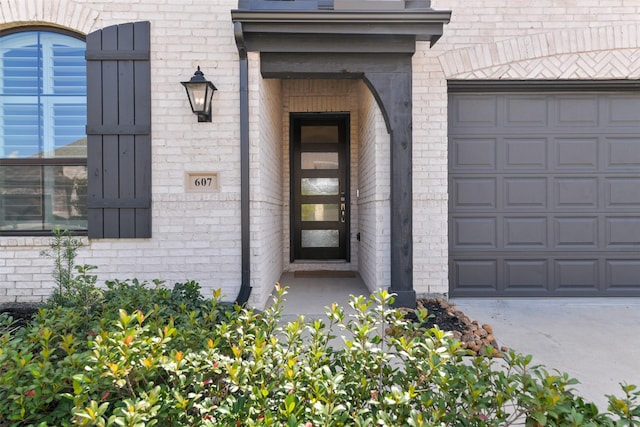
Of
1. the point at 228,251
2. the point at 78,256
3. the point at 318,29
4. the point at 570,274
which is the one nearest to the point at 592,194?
the point at 570,274

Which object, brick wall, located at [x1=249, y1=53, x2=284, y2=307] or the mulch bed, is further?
brick wall, located at [x1=249, y1=53, x2=284, y2=307]

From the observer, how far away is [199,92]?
3.79 meters

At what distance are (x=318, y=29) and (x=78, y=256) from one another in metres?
3.53

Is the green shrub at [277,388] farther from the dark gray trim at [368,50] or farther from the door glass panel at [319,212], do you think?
the door glass panel at [319,212]

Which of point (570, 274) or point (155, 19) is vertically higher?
point (155, 19)

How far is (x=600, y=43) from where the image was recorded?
4.25 meters

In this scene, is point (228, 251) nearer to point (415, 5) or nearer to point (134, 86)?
point (134, 86)

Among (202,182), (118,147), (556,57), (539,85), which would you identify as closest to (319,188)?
(202,182)

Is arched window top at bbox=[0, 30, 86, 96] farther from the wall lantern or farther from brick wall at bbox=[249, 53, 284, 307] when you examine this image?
brick wall at bbox=[249, 53, 284, 307]

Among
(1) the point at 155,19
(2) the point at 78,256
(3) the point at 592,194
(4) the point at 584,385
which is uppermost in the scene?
(1) the point at 155,19

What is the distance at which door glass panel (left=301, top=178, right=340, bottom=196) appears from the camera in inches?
248

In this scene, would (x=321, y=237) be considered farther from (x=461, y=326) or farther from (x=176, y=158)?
(x=461, y=326)

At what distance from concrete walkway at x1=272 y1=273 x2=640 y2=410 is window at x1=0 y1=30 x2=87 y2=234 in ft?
9.80

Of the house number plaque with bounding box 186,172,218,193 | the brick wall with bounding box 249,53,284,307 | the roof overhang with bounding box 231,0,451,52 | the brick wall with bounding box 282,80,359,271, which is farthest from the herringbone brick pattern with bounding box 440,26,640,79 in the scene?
the house number plaque with bounding box 186,172,218,193
